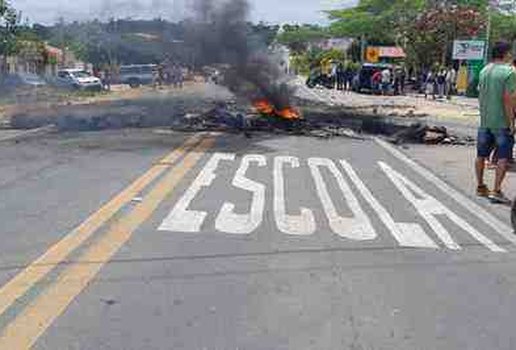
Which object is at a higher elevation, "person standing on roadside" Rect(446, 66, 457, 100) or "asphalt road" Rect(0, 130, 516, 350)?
"asphalt road" Rect(0, 130, 516, 350)

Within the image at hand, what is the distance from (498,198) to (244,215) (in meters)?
3.33

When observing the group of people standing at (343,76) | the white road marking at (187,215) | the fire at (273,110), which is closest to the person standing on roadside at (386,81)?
the group of people standing at (343,76)

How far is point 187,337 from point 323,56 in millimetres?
81642

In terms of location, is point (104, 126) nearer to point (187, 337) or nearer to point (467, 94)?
point (187, 337)

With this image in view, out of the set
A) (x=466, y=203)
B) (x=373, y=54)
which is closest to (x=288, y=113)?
(x=466, y=203)

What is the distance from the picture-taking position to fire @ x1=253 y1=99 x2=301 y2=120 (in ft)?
67.3

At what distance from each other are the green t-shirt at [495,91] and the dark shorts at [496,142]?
0.08 m

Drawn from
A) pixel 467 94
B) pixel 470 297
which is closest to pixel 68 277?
pixel 470 297

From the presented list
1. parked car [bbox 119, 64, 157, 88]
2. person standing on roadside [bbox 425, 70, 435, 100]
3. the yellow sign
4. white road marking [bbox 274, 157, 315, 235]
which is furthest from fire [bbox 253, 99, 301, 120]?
the yellow sign

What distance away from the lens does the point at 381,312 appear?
5453mm

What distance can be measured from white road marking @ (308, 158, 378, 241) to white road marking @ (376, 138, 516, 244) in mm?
1211

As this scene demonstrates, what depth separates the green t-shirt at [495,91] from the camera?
10383mm

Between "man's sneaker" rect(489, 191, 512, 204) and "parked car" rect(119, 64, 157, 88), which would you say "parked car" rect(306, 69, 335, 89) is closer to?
"parked car" rect(119, 64, 157, 88)

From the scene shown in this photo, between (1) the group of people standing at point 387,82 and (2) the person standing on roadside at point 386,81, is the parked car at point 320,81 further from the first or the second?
(2) the person standing on roadside at point 386,81
